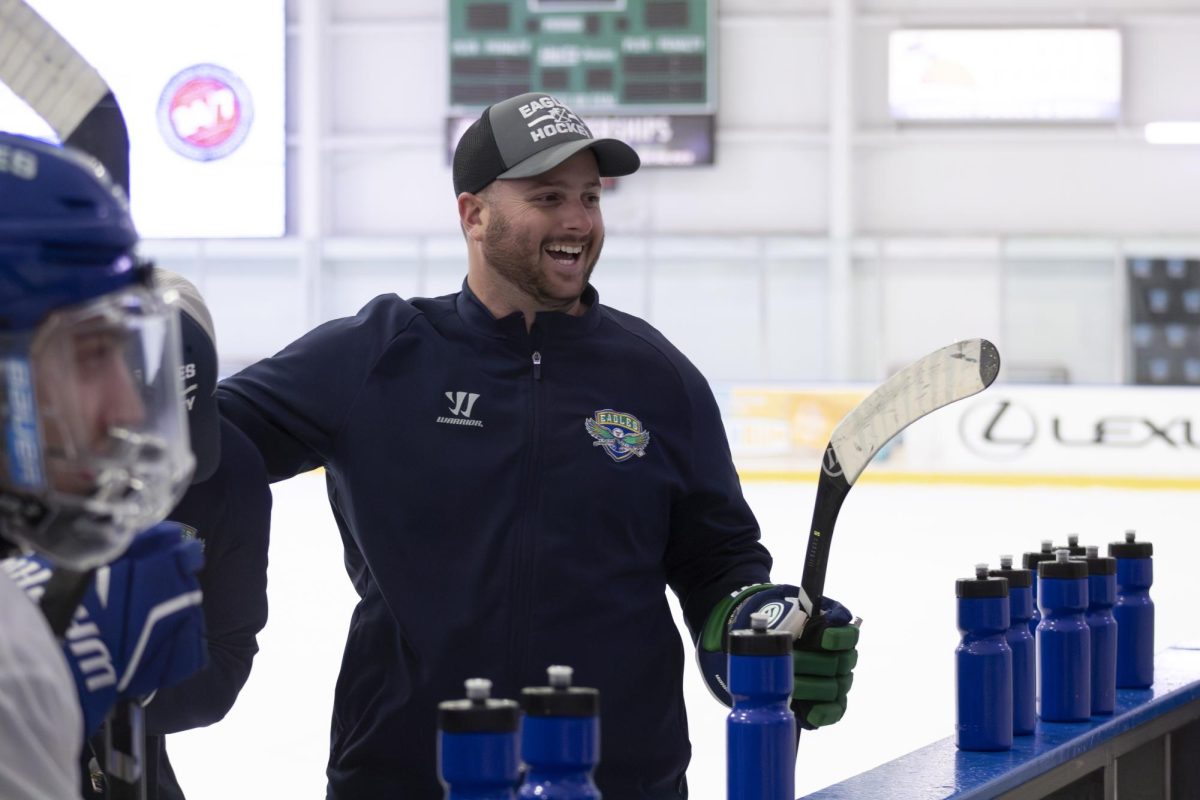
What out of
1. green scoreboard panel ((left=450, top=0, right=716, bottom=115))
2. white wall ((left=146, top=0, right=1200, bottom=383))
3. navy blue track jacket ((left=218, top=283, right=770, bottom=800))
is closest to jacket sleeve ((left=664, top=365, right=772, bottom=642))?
navy blue track jacket ((left=218, top=283, right=770, bottom=800))

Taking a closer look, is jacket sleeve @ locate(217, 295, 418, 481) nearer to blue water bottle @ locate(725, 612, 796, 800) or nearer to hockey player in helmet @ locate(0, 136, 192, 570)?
blue water bottle @ locate(725, 612, 796, 800)

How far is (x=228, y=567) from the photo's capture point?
5.33 feet

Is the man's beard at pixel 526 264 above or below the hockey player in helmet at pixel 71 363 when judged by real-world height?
above

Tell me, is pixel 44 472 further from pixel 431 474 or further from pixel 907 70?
pixel 907 70

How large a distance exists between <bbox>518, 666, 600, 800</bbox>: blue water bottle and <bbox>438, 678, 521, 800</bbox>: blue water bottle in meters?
0.04

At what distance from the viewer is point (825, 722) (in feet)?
4.90

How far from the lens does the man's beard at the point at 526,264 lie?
1.80 m

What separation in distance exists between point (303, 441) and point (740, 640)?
69 centimetres

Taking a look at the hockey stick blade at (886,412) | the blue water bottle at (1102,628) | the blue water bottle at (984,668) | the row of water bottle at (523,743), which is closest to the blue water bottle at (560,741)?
the row of water bottle at (523,743)

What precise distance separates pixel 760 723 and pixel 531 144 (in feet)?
2.61

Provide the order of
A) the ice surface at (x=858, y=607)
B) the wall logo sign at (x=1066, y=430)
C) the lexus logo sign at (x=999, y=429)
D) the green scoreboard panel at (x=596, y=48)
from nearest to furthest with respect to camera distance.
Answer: the ice surface at (x=858, y=607) → the wall logo sign at (x=1066, y=430) → the lexus logo sign at (x=999, y=429) → the green scoreboard panel at (x=596, y=48)

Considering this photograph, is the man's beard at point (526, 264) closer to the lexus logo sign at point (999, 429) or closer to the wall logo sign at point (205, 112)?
the lexus logo sign at point (999, 429)

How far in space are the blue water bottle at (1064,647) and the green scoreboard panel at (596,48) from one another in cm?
964

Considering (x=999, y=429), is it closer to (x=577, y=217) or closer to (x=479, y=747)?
(x=577, y=217)
